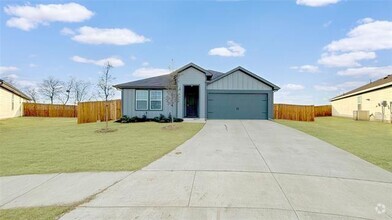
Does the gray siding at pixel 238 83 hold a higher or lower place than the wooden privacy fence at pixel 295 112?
higher

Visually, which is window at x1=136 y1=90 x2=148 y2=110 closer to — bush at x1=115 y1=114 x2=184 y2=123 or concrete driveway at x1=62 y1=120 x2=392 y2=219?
bush at x1=115 y1=114 x2=184 y2=123

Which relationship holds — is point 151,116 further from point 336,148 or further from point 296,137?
point 336,148

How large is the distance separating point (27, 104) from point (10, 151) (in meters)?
28.6

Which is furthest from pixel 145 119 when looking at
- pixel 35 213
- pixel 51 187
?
pixel 35 213

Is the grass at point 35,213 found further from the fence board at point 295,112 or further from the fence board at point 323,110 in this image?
the fence board at point 323,110

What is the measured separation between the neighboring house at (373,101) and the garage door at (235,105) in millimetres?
13026

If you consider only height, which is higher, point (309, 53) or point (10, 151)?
point (309, 53)

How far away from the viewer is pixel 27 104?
34125mm

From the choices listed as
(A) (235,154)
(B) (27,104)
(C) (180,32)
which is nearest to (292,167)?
(A) (235,154)

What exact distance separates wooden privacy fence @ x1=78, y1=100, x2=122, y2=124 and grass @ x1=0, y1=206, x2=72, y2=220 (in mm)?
18730

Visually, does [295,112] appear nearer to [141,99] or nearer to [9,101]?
[141,99]

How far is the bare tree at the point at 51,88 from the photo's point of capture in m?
48.3

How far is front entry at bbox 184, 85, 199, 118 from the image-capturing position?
23.8 meters

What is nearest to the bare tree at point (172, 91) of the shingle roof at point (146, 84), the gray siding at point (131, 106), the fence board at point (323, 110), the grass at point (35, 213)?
the gray siding at point (131, 106)
